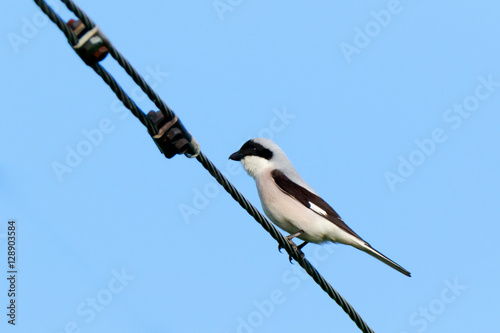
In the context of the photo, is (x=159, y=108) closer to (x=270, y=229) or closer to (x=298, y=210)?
(x=270, y=229)

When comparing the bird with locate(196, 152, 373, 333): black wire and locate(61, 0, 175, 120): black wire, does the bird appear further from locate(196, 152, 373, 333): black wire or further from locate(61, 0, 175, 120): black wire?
locate(61, 0, 175, 120): black wire

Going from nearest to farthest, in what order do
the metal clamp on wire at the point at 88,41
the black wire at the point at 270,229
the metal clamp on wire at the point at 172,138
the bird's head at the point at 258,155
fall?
the metal clamp on wire at the point at 88,41
the metal clamp on wire at the point at 172,138
the black wire at the point at 270,229
the bird's head at the point at 258,155

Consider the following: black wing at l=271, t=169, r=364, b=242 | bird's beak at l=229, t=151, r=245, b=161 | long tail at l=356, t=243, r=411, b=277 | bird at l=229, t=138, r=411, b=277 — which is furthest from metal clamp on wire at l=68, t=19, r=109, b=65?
bird's beak at l=229, t=151, r=245, b=161

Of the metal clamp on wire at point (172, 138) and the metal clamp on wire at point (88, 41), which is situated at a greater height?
the metal clamp on wire at point (88, 41)

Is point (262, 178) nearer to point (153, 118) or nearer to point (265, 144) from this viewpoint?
Result: point (265, 144)

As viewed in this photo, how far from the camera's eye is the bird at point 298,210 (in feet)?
21.8

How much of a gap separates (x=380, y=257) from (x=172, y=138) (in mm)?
2838

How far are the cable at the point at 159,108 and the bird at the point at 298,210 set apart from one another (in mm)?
1408

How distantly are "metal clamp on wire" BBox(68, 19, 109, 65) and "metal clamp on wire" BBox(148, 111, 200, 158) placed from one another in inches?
23.0

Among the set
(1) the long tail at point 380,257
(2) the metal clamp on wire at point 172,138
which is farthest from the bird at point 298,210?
(2) the metal clamp on wire at point 172,138

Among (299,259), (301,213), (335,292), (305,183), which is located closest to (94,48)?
(335,292)

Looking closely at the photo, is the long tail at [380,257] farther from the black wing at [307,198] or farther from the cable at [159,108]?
the cable at [159,108]

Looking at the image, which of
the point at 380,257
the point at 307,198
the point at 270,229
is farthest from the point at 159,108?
the point at 307,198

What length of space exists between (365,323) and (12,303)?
176 inches
